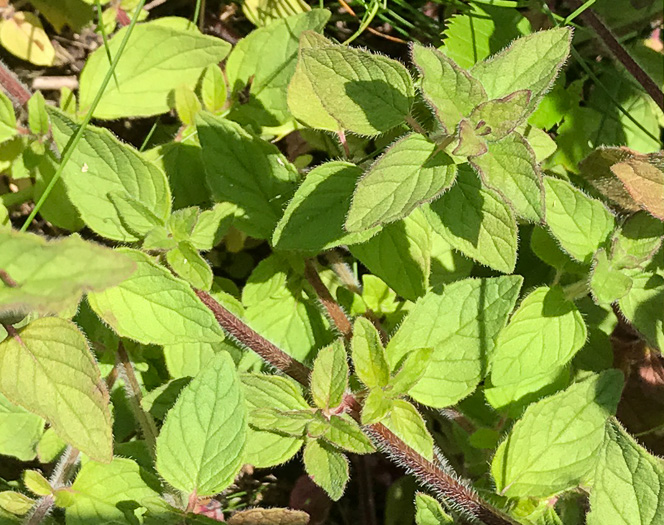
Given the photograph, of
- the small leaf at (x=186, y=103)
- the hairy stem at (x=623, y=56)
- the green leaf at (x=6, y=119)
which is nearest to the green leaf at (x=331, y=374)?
the small leaf at (x=186, y=103)

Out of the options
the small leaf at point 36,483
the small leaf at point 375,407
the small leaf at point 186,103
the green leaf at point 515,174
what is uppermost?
the green leaf at point 515,174

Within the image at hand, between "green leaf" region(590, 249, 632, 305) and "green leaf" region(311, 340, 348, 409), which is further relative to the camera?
"green leaf" region(590, 249, 632, 305)

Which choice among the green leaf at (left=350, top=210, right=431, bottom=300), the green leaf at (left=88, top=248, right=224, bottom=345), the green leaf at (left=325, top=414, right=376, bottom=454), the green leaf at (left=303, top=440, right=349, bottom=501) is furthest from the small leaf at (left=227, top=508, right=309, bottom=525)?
the green leaf at (left=350, top=210, right=431, bottom=300)

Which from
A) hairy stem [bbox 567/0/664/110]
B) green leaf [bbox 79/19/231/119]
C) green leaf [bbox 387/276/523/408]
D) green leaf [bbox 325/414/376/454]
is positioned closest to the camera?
green leaf [bbox 325/414/376/454]

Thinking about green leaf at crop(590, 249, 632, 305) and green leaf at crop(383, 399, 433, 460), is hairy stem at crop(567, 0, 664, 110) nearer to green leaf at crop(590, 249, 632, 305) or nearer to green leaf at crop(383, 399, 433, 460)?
green leaf at crop(590, 249, 632, 305)

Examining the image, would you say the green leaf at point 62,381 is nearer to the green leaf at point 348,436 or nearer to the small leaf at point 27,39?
the green leaf at point 348,436

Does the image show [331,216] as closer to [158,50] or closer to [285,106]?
[285,106]

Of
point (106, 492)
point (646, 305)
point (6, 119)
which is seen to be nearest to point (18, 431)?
point (106, 492)
